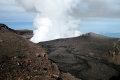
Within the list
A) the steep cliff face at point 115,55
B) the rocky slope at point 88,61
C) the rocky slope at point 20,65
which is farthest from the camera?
the steep cliff face at point 115,55

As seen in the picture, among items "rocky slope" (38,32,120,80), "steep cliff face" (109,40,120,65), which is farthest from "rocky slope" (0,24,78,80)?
"steep cliff face" (109,40,120,65)

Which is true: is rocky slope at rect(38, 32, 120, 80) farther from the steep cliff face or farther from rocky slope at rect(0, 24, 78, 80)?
rocky slope at rect(0, 24, 78, 80)

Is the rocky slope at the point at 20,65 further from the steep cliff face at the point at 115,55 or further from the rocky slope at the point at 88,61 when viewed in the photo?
the steep cliff face at the point at 115,55

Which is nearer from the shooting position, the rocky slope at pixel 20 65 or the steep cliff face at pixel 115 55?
the rocky slope at pixel 20 65

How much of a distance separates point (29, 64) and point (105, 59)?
10777 mm

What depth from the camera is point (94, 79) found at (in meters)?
15.9

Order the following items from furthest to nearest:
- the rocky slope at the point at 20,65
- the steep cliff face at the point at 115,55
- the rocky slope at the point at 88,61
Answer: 1. the steep cliff face at the point at 115,55
2. the rocky slope at the point at 88,61
3. the rocky slope at the point at 20,65

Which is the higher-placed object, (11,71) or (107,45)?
(107,45)

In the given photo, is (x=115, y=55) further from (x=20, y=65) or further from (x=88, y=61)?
(x=20, y=65)

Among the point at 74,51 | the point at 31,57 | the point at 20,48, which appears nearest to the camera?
the point at 31,57

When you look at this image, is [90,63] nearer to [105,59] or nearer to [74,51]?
[105,59]

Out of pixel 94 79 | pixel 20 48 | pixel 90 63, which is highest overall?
pixel 20 48

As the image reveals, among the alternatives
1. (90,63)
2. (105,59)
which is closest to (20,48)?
(90,63)

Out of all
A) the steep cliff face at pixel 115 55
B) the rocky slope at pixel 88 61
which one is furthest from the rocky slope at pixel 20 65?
the steep cliff face at pixel 115 55
